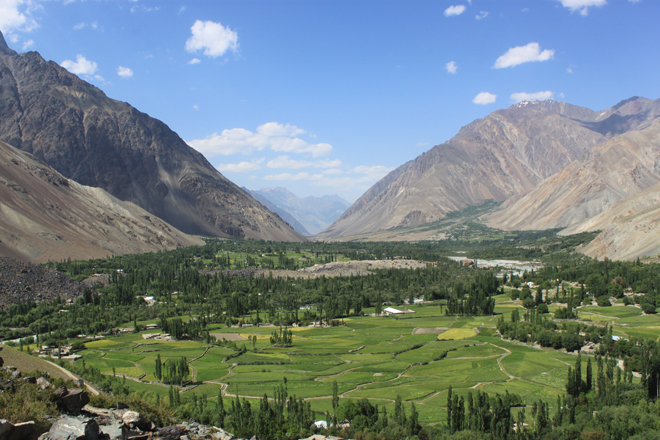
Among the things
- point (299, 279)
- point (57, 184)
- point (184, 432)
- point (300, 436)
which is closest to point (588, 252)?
point (299, 279)

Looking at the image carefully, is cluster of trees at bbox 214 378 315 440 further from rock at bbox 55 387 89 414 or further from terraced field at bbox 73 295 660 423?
rock at bbox 55 387 89 414

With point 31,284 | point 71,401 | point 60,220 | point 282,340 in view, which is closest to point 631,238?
point 282,340

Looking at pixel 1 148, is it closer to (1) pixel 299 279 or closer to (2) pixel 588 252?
(1) pixel 299 279

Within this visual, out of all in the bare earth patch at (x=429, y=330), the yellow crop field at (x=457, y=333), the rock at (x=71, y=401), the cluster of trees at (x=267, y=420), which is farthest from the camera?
the bare earth patch at (x=429, y=330)

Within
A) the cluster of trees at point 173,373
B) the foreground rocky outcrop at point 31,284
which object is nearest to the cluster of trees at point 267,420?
the cluster of trees at point 173,373

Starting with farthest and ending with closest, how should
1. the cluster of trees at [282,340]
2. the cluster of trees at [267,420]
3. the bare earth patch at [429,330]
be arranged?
the bare earth patch at [429,330]
the cluster of trees at [282,340]
the cluster of trees at [267,420]

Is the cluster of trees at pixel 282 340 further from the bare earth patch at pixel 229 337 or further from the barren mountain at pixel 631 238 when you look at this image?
the barren mountain at pixel 631 238

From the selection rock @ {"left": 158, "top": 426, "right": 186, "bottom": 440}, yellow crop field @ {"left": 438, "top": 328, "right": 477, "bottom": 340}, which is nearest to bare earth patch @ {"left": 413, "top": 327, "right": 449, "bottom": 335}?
yellow crop field @ {"left": 438, "top": 328, "right": 477, "bottom": 340}
